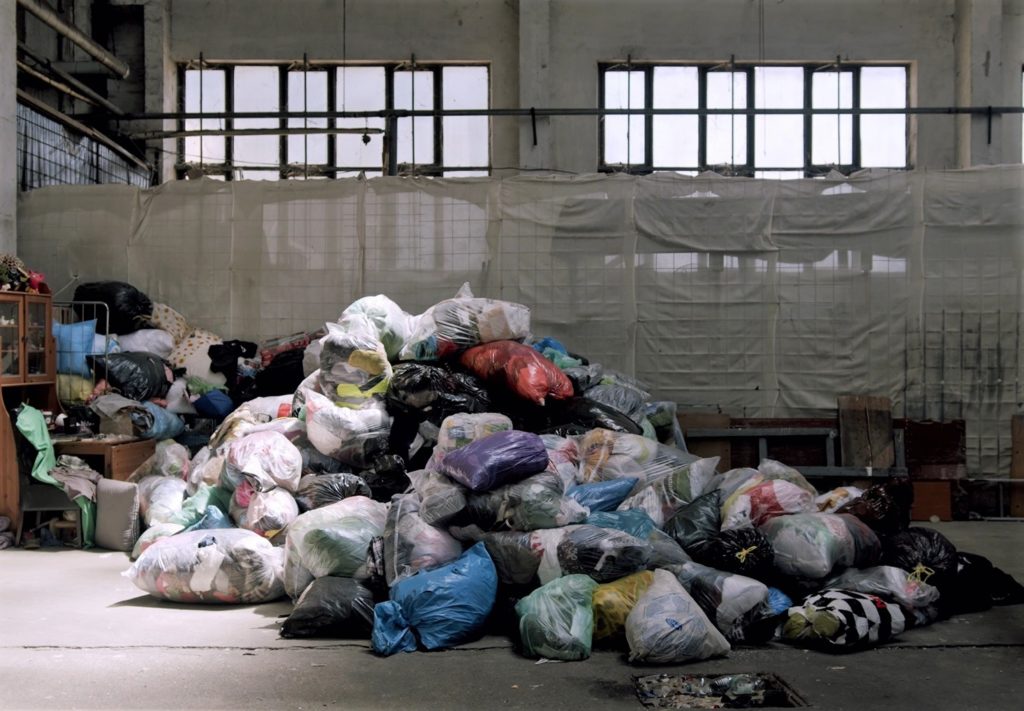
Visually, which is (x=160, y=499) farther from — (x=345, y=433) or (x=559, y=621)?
(x=559, y=621)

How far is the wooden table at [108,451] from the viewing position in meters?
6.40

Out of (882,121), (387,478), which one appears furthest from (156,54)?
(882,121)

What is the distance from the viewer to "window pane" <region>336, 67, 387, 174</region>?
11219 millimetres

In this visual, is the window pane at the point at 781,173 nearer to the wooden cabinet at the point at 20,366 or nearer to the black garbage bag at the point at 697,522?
the black garbage bag at the point at 697,522

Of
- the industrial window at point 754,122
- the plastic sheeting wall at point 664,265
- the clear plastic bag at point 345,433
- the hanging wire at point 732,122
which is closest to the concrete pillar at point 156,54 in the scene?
the plastic sheeting wall at point 664,265

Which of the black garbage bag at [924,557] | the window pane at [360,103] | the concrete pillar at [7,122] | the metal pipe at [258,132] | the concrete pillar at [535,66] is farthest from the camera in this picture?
the window pane at [360,103]

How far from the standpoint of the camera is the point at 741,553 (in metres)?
4.44

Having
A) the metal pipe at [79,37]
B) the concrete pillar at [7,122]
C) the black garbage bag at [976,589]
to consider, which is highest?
the metal pipe at [79,37]

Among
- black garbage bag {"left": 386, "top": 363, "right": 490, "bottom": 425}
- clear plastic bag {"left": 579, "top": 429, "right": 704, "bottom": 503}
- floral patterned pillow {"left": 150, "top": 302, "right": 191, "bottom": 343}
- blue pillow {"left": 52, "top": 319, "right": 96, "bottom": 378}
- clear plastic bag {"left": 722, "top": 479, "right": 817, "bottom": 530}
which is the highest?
floral patterned pillow {"left": 150, "top": 302, "right": 191, "bottom": 343}

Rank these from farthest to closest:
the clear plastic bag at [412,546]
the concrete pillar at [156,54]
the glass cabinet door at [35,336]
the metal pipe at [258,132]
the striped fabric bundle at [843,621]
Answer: the concrete pillar at [156,54], the metal pipe at [258,132], the glass cabinet door at [35,336], the clear plastic bag at [412,546], the striped fabric bundle at [843,621]

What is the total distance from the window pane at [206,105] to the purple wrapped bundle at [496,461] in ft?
25.3

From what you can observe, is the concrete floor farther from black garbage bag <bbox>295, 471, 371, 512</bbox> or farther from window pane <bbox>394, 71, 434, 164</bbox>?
window pane <bbox>394, 71, 434, 164</bbox>

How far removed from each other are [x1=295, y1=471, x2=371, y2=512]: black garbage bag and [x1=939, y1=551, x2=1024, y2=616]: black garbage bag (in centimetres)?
305

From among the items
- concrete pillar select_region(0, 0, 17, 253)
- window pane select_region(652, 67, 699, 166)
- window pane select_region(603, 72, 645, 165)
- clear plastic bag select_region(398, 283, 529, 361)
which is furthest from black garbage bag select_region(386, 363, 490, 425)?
window pane select_region(652, 67, 699, 166)
